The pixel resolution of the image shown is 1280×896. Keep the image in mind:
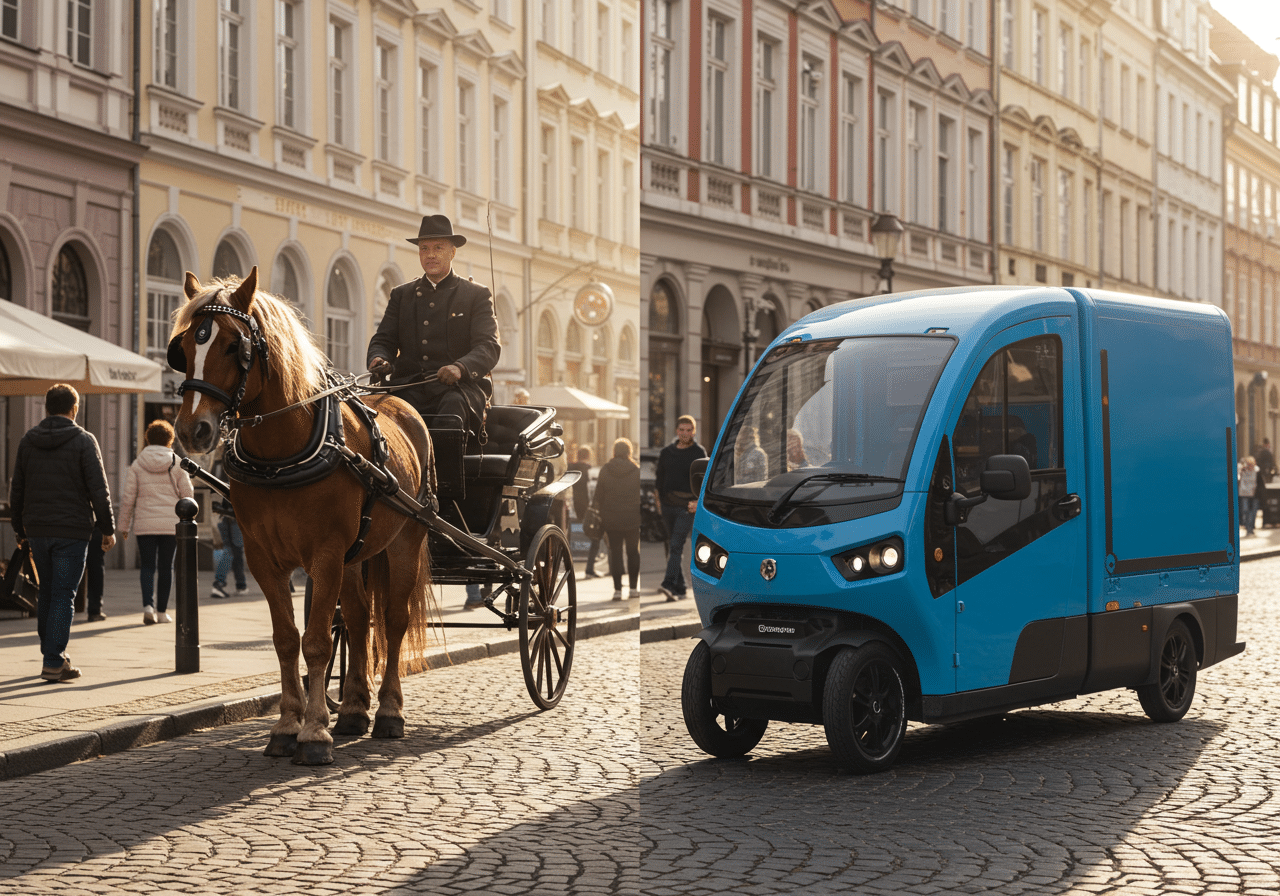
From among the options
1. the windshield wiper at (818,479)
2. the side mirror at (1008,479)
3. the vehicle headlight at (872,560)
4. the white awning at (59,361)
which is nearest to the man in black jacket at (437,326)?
the windshield wiper at (818,479)

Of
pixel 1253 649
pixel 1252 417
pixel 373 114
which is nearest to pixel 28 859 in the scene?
pixel 373 114

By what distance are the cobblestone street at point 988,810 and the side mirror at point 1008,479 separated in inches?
49.8

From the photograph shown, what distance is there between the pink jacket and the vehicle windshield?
309 inches

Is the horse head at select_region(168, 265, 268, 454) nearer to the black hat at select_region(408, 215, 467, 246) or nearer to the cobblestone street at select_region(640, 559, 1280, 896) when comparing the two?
the black hat at select_region(408, 215, 467, 246)

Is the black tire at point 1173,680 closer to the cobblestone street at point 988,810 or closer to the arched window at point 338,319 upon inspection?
the cobblestone street at point 988,810

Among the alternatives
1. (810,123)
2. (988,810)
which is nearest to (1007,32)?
(810,123)

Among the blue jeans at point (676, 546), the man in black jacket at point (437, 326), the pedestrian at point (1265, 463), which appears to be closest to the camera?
the man in black jacket at point (437, 326)

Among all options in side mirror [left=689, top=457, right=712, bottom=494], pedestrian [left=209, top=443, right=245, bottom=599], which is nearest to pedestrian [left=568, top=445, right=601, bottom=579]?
side mirror [left=689, top=457, right=712, bottom=494]

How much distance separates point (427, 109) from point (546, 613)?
287 cm

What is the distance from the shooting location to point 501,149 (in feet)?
23.3

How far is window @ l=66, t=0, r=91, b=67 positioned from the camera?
17656 mm

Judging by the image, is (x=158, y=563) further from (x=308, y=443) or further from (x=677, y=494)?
(x=308, y=443)

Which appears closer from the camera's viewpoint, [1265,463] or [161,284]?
[161,284]

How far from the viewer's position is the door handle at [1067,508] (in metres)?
9.14
